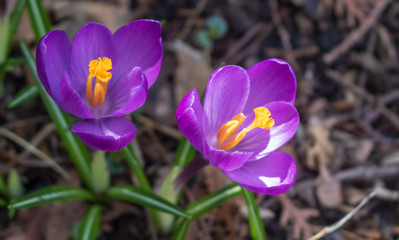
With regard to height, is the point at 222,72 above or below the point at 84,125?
above

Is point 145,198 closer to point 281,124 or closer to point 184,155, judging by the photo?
point 184,155

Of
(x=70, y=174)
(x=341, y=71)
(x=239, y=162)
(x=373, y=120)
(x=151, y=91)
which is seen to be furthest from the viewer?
(x=341, y=71)

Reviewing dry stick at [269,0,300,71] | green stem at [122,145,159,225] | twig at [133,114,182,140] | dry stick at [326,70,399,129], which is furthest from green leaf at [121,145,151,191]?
dry stick at [326,70,399,129]

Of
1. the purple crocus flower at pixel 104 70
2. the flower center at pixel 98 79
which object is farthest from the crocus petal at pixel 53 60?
the flower center at pixel 98 79

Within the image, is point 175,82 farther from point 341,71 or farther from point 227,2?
point 341,71

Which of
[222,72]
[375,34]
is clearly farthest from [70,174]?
[375,34]

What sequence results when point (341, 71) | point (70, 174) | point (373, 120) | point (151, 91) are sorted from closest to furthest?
point (70, 174) < point (151, 91) < point (373, 120) < point (341, 71)

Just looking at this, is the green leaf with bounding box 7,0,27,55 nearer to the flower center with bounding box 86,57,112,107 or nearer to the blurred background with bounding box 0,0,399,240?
the blurred background with bounding box 0,0,399,240
